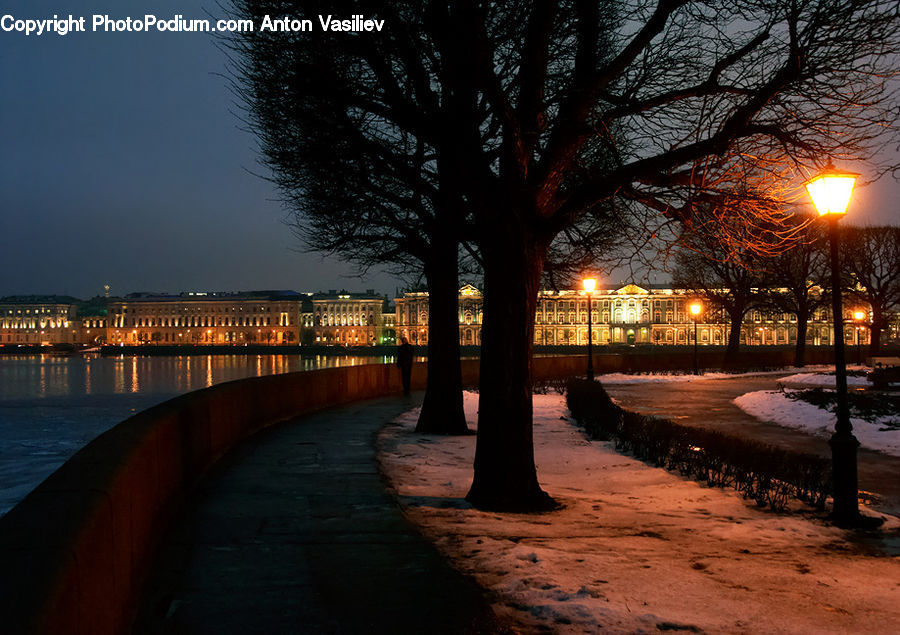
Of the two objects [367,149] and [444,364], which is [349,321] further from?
[367,149]

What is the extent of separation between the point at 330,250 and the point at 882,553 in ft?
41.9

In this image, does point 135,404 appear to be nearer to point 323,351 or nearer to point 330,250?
point 330,250

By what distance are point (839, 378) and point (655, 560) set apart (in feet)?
10.6

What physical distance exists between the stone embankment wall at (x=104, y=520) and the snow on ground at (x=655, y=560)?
2009 mm

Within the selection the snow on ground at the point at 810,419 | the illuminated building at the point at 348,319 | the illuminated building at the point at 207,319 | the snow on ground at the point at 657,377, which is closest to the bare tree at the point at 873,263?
the snow on ground at the point at 657,377

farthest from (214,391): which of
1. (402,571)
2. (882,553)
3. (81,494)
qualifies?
(882,553)

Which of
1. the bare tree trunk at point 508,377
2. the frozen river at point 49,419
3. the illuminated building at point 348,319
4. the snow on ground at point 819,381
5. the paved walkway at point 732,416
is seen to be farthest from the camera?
the illuminated building at point 348,319

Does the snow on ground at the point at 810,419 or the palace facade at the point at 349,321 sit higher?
the palace facade at the point at 349,321

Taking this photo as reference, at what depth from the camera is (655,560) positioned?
5.87 m

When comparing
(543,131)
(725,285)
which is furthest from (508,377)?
(725,285)

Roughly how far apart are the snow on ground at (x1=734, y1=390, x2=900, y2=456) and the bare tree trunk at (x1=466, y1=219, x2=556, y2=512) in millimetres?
7565

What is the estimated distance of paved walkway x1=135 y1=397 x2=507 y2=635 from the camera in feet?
14.3

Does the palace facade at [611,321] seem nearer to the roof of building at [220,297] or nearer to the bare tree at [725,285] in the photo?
the roof of building at [220,297]

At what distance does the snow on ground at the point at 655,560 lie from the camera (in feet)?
15.1
